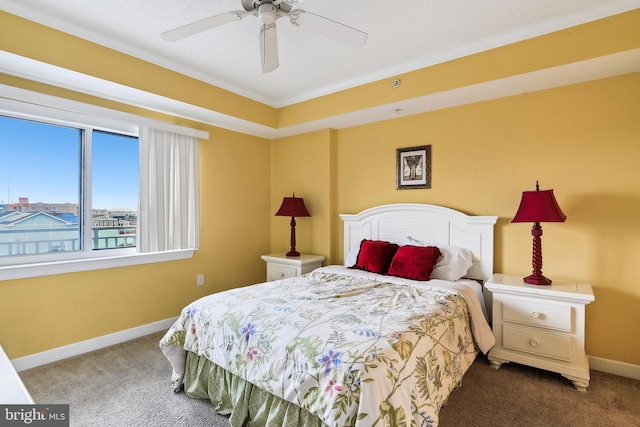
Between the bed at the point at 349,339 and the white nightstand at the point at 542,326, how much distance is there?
17 centimetres

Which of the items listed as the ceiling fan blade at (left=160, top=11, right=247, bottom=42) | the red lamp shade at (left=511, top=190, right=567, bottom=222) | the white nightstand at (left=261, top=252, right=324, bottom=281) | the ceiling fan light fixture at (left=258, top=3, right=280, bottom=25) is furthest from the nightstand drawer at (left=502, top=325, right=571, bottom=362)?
the ceiling fan blade at (left=160, top=11, right=247, bottom=42)

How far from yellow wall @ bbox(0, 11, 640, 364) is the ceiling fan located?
1120 mm

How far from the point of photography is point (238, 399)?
177cm

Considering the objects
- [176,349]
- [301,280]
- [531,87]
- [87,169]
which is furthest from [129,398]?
[531,87]

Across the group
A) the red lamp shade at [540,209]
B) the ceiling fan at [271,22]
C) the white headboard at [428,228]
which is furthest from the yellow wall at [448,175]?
the ceiling fan at [271,22]

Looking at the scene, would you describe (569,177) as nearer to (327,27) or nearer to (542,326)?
(542,326)

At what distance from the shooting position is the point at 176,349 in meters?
2.15

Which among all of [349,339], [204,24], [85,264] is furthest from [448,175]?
[85,264]

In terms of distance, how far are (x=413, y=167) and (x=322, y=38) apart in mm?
1563

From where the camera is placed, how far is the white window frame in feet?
7.89

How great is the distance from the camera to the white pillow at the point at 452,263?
2760 mm

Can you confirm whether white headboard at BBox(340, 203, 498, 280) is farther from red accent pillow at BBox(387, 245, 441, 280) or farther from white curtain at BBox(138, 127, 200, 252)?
white curtain at BBox(138, 127, 200, 252)

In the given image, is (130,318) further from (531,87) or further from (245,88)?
(531,87)

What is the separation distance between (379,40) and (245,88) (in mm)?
1552
